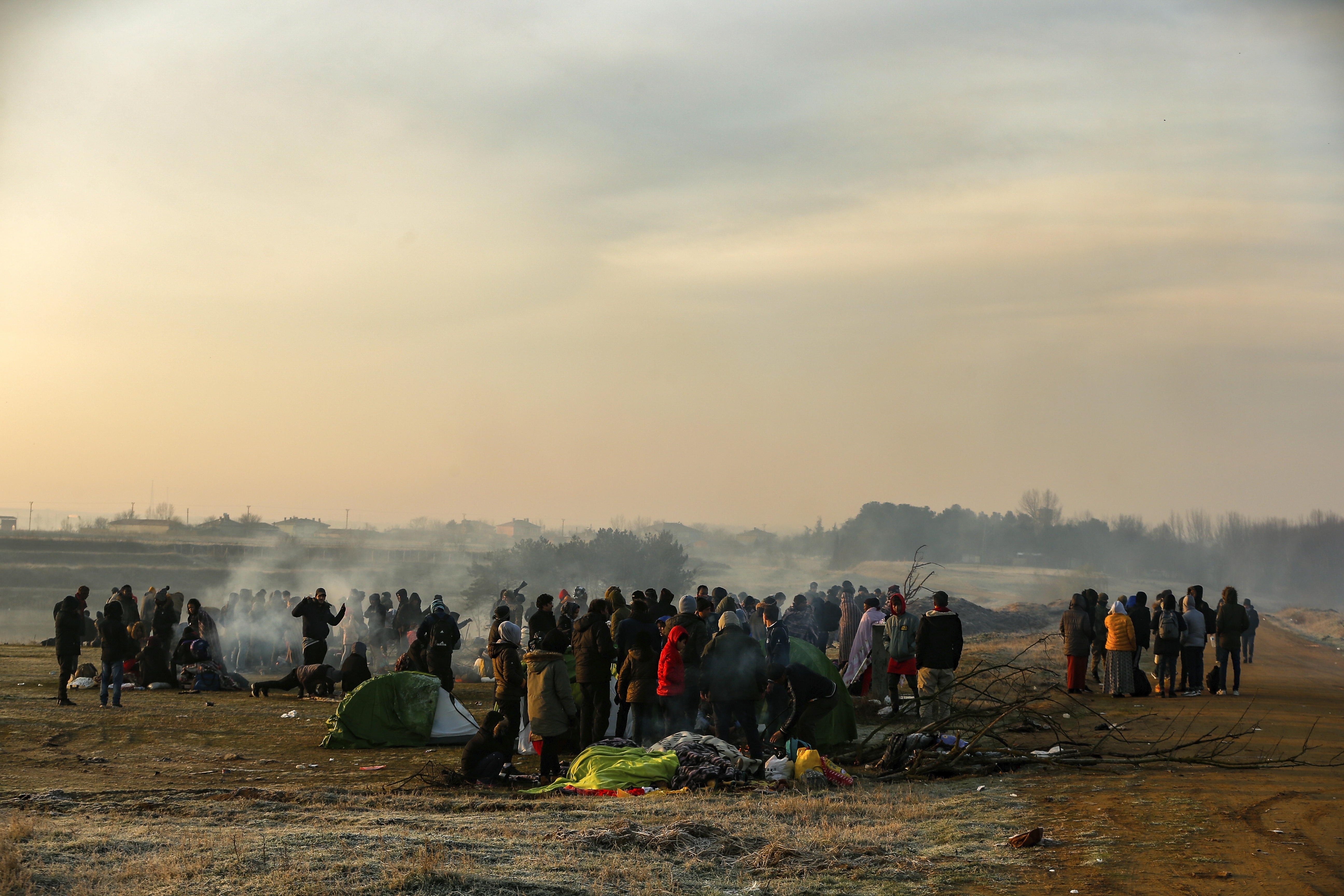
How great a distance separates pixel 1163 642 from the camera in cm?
1498

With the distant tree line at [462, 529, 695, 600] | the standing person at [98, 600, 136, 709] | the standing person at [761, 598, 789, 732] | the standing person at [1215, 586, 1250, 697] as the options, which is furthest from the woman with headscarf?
the distant tree line at [462, 529, 695, 600]

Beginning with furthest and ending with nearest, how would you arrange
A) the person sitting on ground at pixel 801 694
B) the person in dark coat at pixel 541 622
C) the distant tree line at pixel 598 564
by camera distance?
the distant tree line at pixel 598 564, the person in dark coat at pixel 541 622, the person sitting on ground at pixel 801 694

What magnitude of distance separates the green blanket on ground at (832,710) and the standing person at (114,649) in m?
9.16

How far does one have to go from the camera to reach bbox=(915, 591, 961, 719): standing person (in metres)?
12.0

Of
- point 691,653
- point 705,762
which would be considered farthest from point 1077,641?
point 705,762

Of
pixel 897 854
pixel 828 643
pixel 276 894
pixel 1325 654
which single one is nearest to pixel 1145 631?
pixel 828 643

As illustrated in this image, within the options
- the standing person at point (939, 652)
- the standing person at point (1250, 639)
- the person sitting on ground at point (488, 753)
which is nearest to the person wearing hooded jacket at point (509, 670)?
the person sitting on ground at point (488, 753)

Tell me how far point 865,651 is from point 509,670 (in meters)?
6.70

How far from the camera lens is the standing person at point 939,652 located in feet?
39.4

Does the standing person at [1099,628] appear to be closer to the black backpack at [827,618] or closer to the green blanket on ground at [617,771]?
the black backpack at [827,618]

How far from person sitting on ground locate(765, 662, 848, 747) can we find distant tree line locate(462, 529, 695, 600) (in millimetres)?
40275

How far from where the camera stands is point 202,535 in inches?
4279

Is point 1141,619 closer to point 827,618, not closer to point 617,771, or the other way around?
point 827,618

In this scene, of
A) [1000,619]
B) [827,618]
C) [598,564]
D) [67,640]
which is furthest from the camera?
[598,564]
